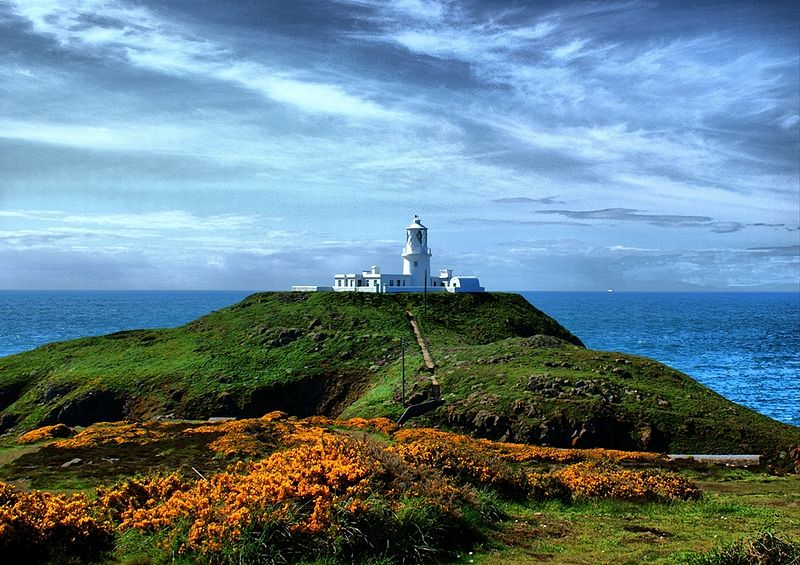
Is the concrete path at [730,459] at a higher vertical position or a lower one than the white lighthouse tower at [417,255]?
lower

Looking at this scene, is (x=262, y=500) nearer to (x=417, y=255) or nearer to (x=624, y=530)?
(x=624, y=530)

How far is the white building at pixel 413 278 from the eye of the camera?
10106 centimetres

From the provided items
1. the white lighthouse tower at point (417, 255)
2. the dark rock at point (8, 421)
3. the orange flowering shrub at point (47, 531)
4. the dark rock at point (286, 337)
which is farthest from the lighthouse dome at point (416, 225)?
the orange flowering shrub at point (47, 531)

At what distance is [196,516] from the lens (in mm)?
14680

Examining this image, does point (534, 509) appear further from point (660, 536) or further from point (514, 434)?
point (514, 434)

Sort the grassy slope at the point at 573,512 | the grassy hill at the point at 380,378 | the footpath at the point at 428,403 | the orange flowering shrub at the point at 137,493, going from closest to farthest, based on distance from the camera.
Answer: the grassy slope at the point at 573,512
the orange flowering shrub at the point at 137,493
the grassy hill at the point at 380,378
the footpath at the point at 428,403

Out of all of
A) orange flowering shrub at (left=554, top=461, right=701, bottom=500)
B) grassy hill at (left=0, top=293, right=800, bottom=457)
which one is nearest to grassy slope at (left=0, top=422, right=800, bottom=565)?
orange flowering shrub at (left=554, top=461, right=701, bottom=500)

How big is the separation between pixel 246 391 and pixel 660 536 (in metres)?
50.6

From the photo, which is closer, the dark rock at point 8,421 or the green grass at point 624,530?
the green grass at point 624,530

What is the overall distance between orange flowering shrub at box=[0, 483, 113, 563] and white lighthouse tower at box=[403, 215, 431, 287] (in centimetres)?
8917

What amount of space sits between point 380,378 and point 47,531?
49.6 meters

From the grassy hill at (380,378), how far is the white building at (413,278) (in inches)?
267

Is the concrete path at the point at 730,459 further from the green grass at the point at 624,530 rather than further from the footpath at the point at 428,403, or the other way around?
the footpath at the point at 428,403

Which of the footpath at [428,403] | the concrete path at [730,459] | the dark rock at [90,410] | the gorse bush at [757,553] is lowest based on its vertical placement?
the dark rock at [90,410]
